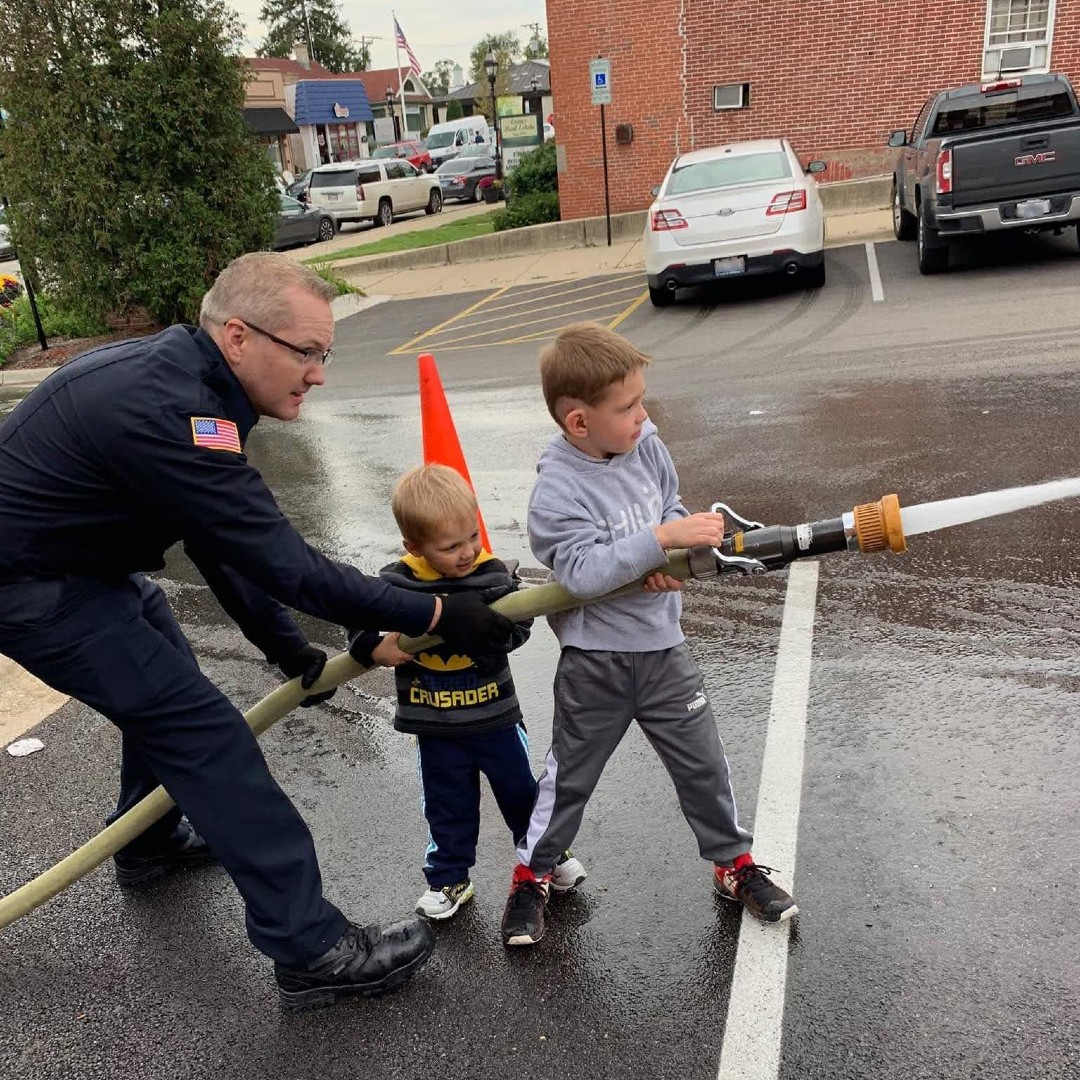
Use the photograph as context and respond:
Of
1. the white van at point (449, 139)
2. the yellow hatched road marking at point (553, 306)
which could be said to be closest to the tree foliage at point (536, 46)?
the white van at point (449, 139)

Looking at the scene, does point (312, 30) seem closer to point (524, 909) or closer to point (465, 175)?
point (465, 175)

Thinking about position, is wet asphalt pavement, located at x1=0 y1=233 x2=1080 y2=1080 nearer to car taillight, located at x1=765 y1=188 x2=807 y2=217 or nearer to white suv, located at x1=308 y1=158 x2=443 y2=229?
car taillight, located at x1=765 y1=188 x2=807 y2=217

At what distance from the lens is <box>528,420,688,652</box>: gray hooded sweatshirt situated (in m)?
2.62

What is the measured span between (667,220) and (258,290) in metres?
10.4

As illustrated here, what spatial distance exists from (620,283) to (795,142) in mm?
6464

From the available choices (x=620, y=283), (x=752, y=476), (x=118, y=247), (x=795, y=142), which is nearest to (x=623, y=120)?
(x=795, y=142)

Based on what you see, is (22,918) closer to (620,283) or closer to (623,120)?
(620,283)

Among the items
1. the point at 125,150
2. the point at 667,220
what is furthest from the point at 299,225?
the point at 667,220

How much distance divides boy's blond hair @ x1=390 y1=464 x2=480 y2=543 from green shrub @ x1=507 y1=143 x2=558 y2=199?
21888mm

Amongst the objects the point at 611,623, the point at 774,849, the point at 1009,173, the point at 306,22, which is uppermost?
the point at 306,22

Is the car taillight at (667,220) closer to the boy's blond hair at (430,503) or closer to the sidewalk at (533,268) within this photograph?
the sidewalk at (533,268)

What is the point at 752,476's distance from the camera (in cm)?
662

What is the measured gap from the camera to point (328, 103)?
59.5 metres

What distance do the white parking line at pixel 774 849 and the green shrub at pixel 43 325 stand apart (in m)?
14.1
